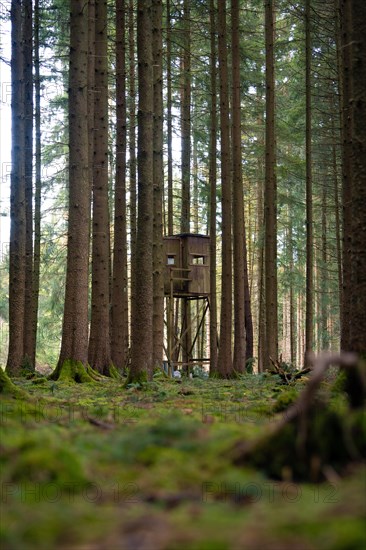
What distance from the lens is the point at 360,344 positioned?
6277 mm

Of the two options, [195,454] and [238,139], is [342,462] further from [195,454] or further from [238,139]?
[238,139]

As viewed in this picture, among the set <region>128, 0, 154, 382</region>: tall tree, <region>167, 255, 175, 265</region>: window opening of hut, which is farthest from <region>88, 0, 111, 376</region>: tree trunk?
<region>167, 255, 175, 265</region>: window opening of hut

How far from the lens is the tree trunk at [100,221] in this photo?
50.4 ft

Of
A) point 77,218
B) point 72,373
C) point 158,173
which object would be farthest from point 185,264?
point 72,373

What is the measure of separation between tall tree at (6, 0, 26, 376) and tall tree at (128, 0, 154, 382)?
4574 millimetres

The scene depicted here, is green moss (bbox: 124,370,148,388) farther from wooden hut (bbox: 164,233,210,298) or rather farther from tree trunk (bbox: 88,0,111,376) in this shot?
wooden hut (bbox: 164,233,210,298)

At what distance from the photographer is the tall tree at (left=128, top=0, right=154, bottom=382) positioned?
37.8 feet

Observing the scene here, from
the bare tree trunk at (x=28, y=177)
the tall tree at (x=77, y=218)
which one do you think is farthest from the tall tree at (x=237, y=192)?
the tall tree at (x=77, y=218)

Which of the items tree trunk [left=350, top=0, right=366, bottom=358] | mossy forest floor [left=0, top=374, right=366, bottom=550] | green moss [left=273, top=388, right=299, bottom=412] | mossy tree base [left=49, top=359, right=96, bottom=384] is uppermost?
tree trunk [left=350, top=0, right=366, bottom=358]

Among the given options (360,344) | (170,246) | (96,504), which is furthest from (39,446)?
(170,246)

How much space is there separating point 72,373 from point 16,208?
181 inches

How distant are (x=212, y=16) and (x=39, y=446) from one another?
2037 centimetres

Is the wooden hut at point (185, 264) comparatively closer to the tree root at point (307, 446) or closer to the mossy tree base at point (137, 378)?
the mossy tree base at point (137, 378)

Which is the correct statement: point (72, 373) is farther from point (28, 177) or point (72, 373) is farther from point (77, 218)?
point (28, 177)
